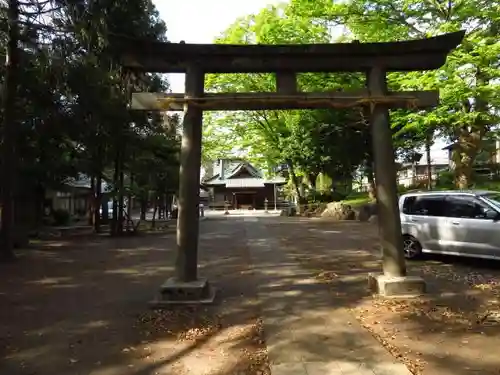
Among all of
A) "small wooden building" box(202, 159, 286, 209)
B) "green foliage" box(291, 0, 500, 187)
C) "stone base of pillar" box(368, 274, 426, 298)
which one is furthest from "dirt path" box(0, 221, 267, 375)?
"small wooden building" box(202, 159, 286, 209)

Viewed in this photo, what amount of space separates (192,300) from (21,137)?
480 inches

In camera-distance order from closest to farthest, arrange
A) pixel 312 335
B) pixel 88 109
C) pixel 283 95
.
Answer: pixel 312 335
pixel 283 95
pixel 88 109

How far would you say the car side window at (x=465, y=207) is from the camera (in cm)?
1025

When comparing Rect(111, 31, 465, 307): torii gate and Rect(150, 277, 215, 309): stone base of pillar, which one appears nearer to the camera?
Rect(150, 277, 215, 309): stone base of pillar

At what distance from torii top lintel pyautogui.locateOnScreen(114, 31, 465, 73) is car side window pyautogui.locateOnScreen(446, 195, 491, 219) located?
371 centimetres

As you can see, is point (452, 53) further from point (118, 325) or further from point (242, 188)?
point (242, 188)

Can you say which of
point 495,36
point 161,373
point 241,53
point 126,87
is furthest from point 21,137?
point 495,36

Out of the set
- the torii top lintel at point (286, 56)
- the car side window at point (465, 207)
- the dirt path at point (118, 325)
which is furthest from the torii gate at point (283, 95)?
the car side window at point (465, 207)

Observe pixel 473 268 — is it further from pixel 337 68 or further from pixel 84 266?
pixel 84 266

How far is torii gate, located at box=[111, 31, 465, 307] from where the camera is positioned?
26.3ft

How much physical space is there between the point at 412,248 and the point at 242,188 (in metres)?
44.4

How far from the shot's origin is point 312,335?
586 cm

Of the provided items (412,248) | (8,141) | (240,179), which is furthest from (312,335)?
(240,179)

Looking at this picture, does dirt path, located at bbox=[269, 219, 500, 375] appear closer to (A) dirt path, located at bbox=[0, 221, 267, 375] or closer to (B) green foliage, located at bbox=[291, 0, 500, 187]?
(A) dirt path, located at bbox=[0, 221, 267, 375]
